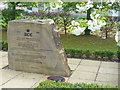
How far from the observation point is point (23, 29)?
5.72 metres

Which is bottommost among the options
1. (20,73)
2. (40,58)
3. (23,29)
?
(20,73)

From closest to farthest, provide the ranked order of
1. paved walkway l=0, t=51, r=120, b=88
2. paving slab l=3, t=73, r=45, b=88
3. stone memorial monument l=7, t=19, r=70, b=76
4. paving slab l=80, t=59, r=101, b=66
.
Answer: paving slab l=3, t=73, r=45, b=88, paved walkway l=0, t=51, r=120, b=88, stone memorial monument l=7, t=19, r=70, b=76, paving slab l=80, t=59, r=101, b=66

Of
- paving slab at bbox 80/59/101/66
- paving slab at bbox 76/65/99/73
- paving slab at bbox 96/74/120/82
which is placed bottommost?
paving slab at bbox 96/74/120/82

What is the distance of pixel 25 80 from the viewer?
5.11m

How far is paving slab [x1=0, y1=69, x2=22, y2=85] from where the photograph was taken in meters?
5.08

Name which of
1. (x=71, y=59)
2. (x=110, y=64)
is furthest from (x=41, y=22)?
(x=110, y=64)

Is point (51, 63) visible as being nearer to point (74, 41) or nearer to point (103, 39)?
point (74, 41)

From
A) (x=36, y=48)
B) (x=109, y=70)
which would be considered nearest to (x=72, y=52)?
(x=109, y=70)

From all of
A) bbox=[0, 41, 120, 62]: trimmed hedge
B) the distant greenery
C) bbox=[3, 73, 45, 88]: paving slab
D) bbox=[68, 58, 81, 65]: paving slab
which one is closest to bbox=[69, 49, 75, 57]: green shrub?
bbox=[0, 41, 120, 62]: trimmed hedge

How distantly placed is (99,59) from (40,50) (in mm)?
2678

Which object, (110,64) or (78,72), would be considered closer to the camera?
(78,72)

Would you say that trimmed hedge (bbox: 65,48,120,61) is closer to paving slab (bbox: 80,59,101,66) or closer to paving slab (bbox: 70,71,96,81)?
paving slab (bbox: 80,59,101,66)

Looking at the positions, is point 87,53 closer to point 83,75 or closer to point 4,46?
point 83,75

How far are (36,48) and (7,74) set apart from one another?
109 centimetres
